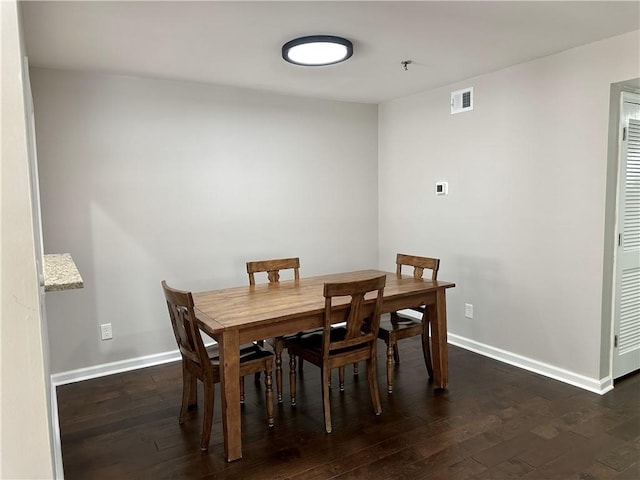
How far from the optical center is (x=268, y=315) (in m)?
2.39

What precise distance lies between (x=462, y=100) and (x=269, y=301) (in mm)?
2455

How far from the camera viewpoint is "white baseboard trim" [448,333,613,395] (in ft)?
9.91

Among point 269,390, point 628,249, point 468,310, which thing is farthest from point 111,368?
point 628,249

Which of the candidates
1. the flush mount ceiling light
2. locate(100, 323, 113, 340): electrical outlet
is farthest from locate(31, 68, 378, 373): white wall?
the flush mount ceiling light

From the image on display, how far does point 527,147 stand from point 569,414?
187 centimetres

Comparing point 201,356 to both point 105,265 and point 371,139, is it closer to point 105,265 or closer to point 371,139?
point 105,265

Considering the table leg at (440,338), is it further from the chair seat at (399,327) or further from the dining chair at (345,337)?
the dining chair at (345,337)

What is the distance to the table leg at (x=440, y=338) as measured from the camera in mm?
3072

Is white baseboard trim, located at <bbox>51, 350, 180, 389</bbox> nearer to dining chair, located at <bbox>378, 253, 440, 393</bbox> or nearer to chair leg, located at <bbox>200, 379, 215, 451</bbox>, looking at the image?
chair leg, located at <bbox>200, 379, 215, 451</bbox>

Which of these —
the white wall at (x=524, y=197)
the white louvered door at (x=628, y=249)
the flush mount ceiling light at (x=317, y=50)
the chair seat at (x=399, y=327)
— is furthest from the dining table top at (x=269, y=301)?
the flush mount ceiling light at (x=317, y=50)

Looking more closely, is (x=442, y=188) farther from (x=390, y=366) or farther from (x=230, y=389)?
(x=230, y=389)

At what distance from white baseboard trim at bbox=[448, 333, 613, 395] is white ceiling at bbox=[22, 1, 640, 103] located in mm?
2251

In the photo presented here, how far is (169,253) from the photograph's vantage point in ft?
12.0

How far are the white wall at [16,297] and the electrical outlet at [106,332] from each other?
2.19m
